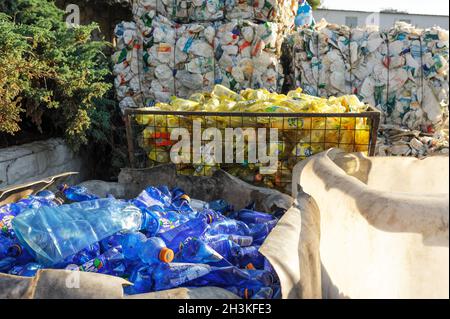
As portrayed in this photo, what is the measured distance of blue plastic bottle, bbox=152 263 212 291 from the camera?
1.66 metres

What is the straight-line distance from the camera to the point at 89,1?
593cm

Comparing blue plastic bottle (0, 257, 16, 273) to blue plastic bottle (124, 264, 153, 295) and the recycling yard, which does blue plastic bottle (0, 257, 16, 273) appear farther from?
blue plastic bottle (124, 264, 153, 295)

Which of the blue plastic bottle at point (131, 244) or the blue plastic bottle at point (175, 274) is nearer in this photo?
the blue plastic bottle at point (175, 274)

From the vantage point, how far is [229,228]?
238 centimetres

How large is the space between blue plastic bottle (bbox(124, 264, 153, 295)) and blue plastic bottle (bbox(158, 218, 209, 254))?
250 mm

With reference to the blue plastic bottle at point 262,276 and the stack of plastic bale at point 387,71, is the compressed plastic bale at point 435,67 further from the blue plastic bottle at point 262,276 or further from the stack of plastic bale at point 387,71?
the blue plastic bottle at point 262,276

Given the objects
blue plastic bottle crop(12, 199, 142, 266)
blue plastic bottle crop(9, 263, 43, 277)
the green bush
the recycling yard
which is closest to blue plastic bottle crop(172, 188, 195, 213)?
the recycling yard

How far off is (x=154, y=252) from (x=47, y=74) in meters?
2.24

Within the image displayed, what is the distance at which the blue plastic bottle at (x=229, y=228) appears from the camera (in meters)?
→ 2.31

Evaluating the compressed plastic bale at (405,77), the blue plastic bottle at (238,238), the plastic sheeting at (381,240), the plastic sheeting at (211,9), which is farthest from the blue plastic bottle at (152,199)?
the compressed plastic bale at (405,77)

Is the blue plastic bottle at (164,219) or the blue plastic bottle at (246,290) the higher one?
the blue plastic bottle at (246,290)

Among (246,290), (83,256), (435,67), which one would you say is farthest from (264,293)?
(435,67)

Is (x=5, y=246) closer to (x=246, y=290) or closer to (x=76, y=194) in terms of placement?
(x=76, y=194)

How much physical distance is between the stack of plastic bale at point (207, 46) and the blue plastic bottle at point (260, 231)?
8.60 feet
